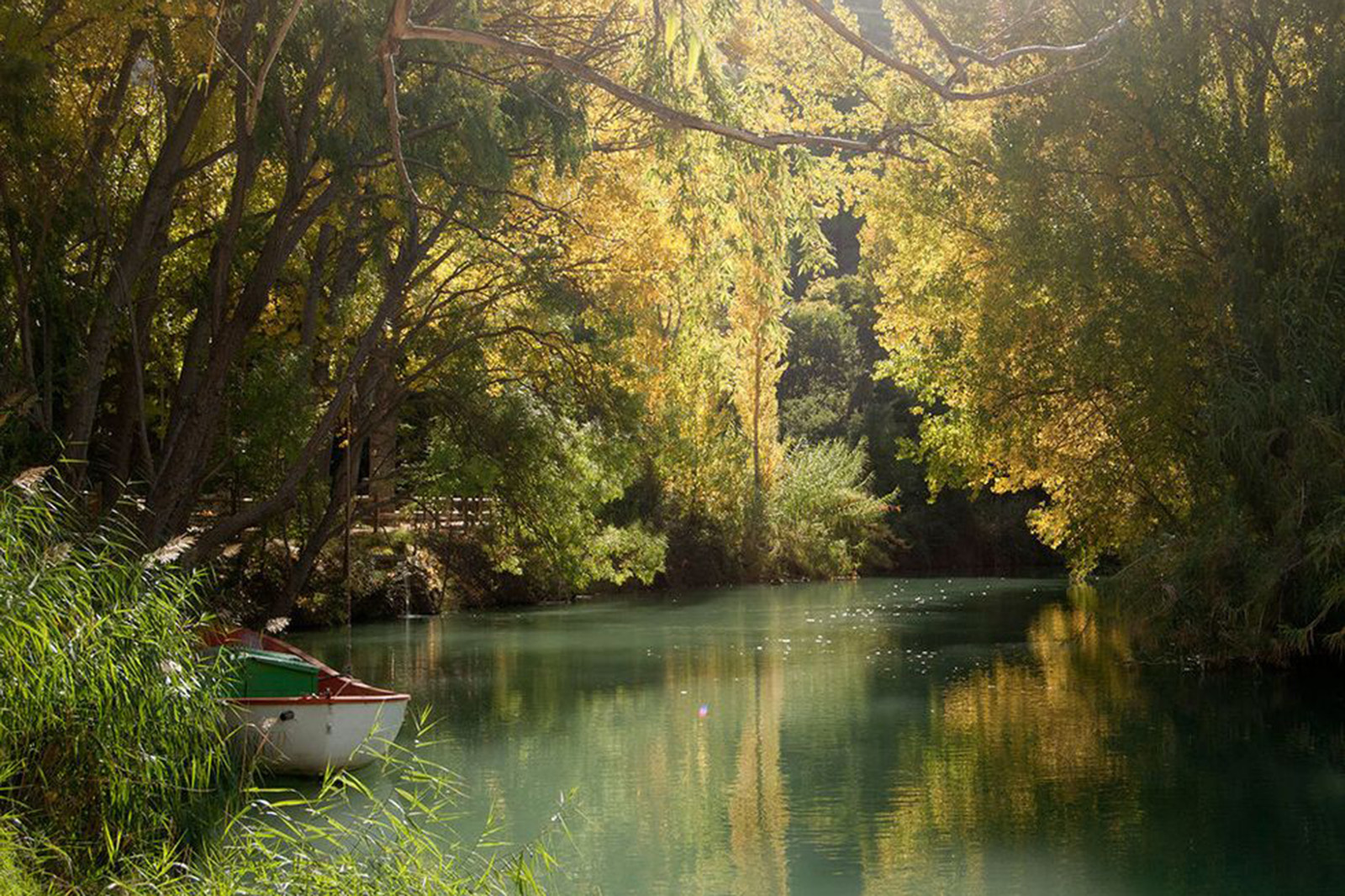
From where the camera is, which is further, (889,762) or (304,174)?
(304,174)

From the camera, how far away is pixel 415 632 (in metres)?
24.7

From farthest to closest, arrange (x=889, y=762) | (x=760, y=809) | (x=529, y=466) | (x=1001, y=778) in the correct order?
1. (x=529, y=466)
2. (x=889, y=762)
3. (x=1001, y=778)
4. (x=760, y=809)

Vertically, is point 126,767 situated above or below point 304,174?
below

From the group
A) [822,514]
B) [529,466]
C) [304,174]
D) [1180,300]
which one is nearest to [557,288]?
[529,466]

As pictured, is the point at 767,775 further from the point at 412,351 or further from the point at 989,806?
the point at 412,351

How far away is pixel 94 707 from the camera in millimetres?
6973

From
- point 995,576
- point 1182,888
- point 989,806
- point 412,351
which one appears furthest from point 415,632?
point 995,576

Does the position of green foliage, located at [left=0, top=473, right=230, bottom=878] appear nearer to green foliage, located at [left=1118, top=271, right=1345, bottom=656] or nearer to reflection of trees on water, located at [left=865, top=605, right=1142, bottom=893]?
reflection of trees on water, located at [left=865, top=605, right=1142, bottom=893]

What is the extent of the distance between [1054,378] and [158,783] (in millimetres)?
14162

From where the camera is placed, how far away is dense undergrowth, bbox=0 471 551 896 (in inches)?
237

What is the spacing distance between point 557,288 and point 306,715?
26.6ft

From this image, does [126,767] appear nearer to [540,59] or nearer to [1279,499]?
[540,59]

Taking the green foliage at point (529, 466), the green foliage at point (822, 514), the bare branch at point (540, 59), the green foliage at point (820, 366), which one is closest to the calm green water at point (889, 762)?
the green foliage at point (529, 466)

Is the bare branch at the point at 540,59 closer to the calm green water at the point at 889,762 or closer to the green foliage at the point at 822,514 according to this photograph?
the calm green water at the point at 889,762
